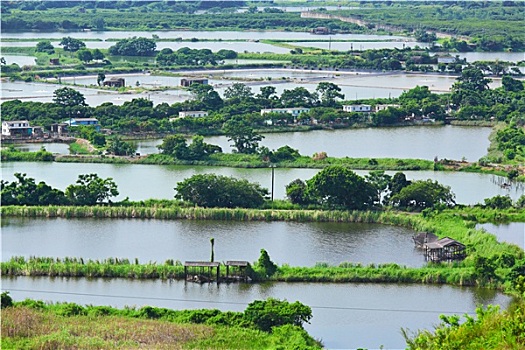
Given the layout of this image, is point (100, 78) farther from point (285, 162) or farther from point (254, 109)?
point (285, 162)

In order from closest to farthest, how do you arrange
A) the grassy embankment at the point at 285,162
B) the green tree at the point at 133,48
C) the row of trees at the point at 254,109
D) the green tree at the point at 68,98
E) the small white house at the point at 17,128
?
the grassy embankment at the point at 285,162 → the small white house at the point at 17,128 → the row of trees at the point at 254,109 → the green tree at the point at 68,98 → the green tree at the point at 133,48

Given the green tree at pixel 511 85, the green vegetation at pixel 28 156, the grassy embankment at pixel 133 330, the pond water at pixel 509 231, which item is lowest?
the grassy embankment at pixel 133 330

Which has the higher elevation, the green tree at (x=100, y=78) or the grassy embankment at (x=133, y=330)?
the green tree at (x=100, y=78)

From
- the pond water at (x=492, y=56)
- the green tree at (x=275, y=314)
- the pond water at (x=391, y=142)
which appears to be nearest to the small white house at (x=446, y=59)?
the pond water at (x=492, y=56)

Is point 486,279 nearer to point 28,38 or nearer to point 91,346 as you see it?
point 91,346

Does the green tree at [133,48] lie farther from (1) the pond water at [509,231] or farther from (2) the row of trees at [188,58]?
(1) the pond water at [509,231]

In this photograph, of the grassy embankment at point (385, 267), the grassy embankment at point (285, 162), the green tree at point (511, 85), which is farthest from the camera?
the green tree at point (511, 85)

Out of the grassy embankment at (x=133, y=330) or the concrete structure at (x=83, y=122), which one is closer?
the grassy embankment at (x=133, y=330)

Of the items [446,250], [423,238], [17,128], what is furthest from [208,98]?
[446,250]
